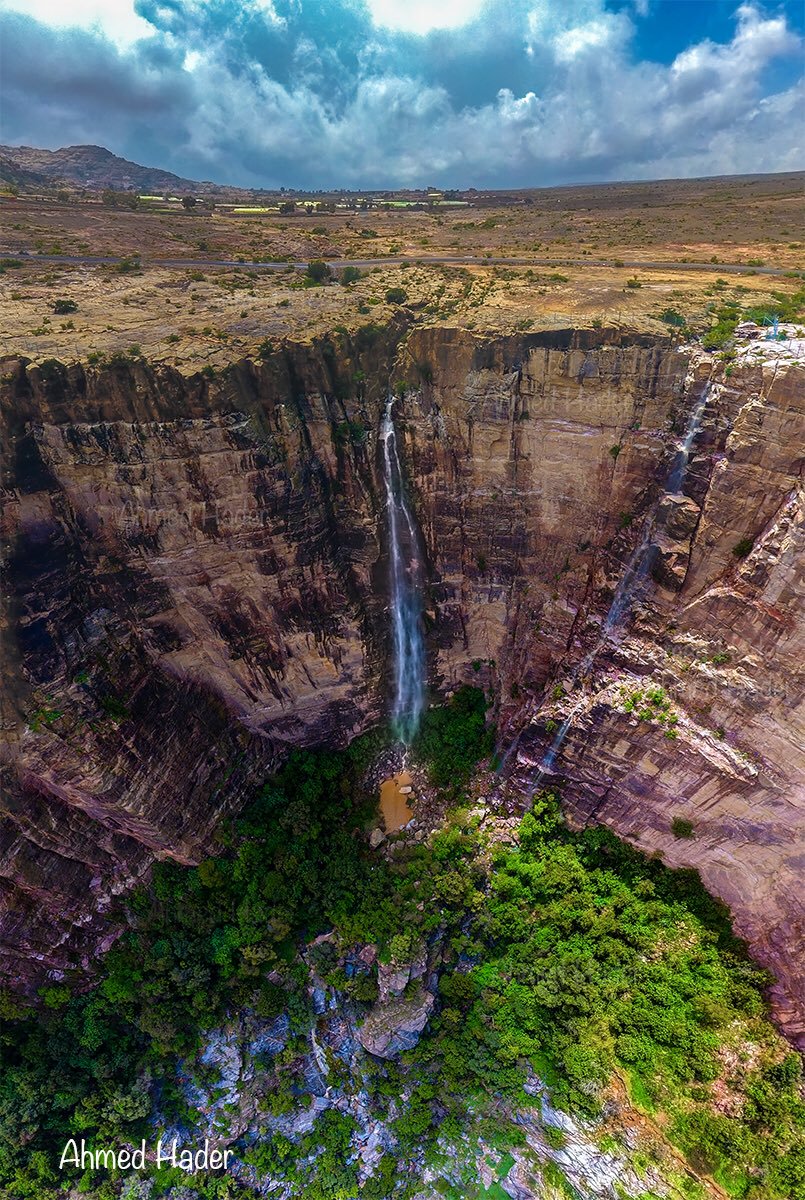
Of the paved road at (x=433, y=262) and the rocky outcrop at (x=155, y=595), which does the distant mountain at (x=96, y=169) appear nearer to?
the paved road at (x=433, y=262)

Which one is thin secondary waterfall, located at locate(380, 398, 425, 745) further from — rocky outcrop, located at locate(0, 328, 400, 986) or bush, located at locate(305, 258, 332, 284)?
bush, located at locate(305, 258, 332, 284)

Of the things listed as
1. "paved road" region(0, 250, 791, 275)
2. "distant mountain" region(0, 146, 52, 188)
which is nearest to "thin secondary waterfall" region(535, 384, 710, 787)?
"paved road" region(0, 250, 791, 275)

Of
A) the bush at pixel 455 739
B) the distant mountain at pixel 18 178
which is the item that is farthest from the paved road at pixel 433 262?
the bush at pixel 455 739

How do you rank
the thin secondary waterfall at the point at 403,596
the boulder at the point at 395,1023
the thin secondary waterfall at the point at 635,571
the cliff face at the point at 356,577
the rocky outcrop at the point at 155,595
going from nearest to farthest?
1. the cliff face at the point at 356,577
2. the rocky outcrop at the point at 155,595
3. the thin secondary waterfall at the point at 635,571
4. the boulder at the point at 395,1023
5. the thin secondary waterfall at the point at 403,596

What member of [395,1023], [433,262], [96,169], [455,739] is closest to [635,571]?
[455,739]

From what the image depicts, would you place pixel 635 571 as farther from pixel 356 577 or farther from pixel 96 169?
pixel 96 169

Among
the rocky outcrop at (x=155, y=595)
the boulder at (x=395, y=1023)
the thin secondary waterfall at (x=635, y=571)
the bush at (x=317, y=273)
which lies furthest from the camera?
the bush at (x=317, y=273)
